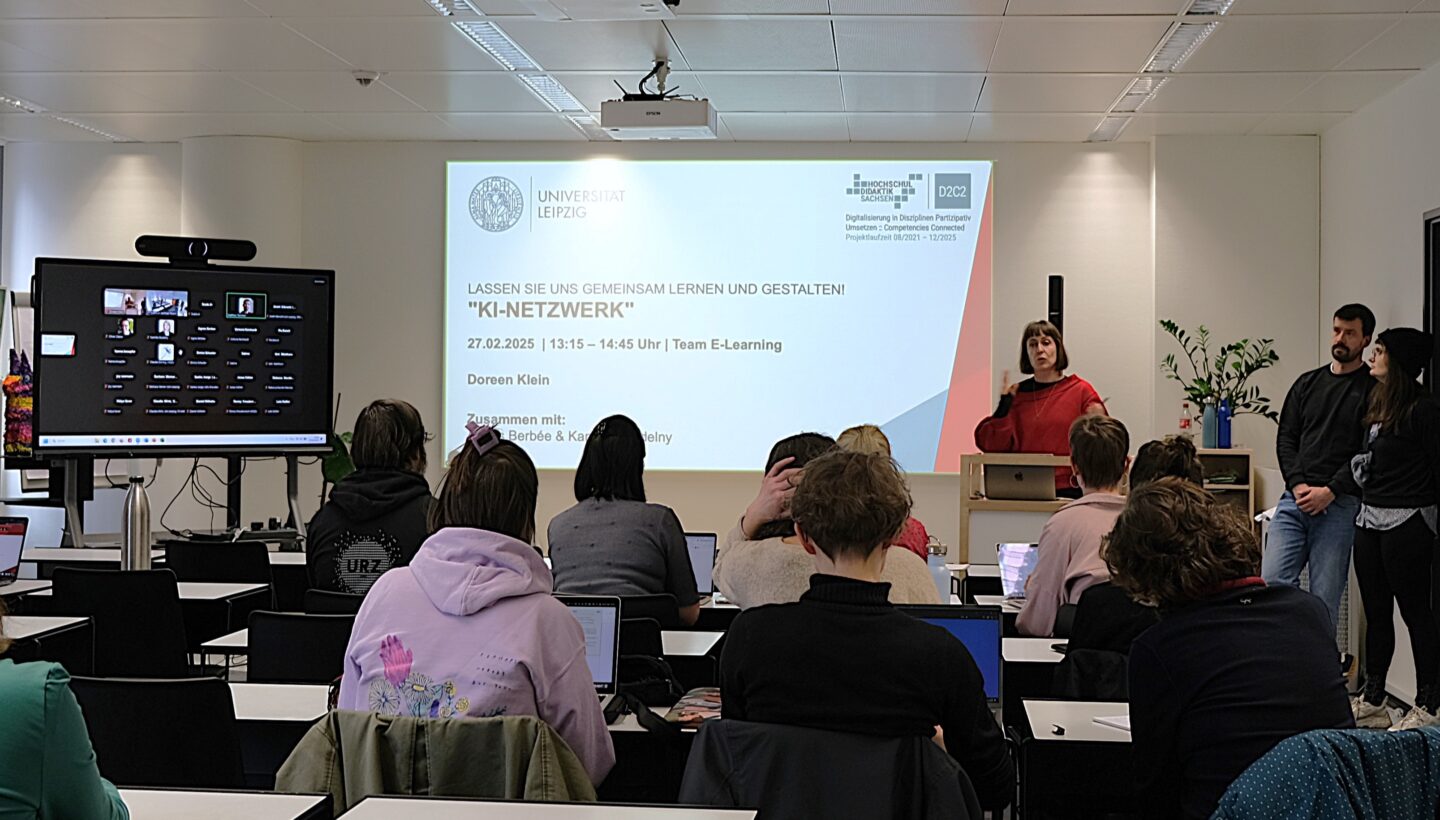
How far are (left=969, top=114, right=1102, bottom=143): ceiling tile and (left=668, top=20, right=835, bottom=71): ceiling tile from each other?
158 centimetres

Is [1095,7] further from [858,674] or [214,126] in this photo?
[214,126]

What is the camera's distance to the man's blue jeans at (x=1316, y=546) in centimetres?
623

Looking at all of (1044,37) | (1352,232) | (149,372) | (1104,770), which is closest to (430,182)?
(149,372)

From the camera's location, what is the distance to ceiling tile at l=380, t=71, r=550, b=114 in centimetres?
704

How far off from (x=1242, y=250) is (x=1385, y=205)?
4.03 ft

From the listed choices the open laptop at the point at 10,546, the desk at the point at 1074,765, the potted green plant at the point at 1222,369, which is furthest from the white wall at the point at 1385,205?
the open laptop at the point at 10,546

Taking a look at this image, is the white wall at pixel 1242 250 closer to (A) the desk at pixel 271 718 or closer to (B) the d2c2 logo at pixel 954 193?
(B) the d2c2 logo at pixel 954 193

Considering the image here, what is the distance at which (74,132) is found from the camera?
28.4ft

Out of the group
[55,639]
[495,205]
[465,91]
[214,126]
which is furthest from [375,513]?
[214,126]

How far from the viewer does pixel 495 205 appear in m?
8.80

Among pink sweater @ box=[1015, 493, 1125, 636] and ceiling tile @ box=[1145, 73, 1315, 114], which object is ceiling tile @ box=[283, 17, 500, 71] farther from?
pink sweater @ box=[1015, 493, 1125, 636]

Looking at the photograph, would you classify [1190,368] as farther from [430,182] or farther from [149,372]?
[149,372]

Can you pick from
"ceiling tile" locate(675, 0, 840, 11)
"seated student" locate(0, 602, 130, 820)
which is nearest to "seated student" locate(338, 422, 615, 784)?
"seated student" locate(0, 602, 130, 820)

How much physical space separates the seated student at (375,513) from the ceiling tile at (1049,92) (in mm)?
3988
